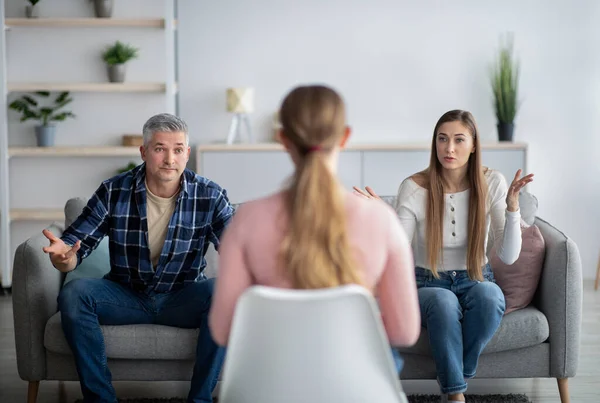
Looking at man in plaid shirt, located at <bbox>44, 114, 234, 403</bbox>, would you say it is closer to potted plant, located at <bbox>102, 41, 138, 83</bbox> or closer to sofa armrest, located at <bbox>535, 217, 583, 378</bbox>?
sofa armrest, located at <bbox>535, 217, 583, 378</bbox>

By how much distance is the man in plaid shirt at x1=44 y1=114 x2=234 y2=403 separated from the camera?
301 cm

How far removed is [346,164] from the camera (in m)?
5.50

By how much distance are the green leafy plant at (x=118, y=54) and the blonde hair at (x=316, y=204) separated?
3922mm

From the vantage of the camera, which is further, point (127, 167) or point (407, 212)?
point (127, 167)

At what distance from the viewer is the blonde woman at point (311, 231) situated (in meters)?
1.74

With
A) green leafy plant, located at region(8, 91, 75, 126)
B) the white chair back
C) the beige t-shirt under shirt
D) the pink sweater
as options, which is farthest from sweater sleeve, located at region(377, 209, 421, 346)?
green leafy plant, located at region(8, 91, 75, 126)

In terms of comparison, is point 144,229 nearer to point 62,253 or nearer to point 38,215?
point 62,253

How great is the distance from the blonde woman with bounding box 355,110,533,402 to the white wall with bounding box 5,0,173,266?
9.12ft

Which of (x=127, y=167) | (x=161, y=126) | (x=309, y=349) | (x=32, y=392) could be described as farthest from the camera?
(x=127, y=167)

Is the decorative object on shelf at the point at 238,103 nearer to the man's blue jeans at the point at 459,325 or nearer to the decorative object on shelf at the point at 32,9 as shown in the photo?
the decorative object on shelf at the point at 32,9

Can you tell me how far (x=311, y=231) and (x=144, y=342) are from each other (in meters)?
1.52

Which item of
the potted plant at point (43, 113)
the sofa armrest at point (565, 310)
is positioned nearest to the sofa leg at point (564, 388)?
the sofa armrest at point (565, 310)

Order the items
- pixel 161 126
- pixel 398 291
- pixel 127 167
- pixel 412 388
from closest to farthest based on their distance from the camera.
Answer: pixel 398 291 → pixel 161 126 → pixel 412 388 → pixel 127 167

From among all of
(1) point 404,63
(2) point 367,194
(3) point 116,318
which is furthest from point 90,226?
(1) point 404,63
